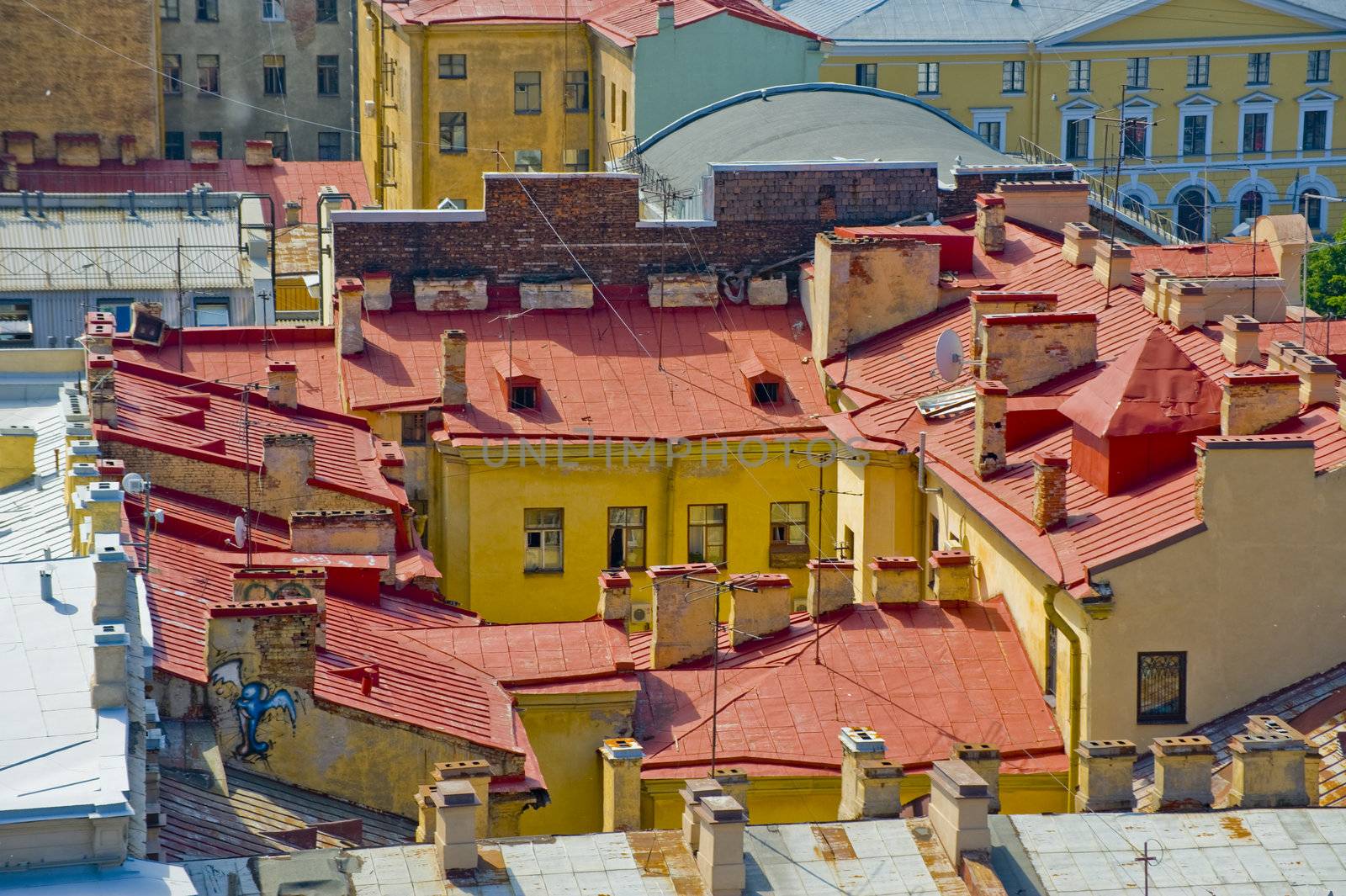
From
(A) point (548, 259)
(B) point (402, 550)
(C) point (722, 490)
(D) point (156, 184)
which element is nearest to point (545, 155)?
(D) point (156, 184)

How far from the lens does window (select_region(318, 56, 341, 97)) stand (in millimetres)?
94688

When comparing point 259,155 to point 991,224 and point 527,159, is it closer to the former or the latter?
point 527,159

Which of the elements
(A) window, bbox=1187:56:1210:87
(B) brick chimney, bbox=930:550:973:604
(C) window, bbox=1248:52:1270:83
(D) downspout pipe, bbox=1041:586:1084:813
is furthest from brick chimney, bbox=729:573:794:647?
(C) window, bbox=1248:52:1270:83

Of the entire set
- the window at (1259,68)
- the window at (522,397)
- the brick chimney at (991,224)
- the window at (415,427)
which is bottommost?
the window at (415,427)

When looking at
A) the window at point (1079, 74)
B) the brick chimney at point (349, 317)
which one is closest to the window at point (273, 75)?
the window at point (1079, 74)

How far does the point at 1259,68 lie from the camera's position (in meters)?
103

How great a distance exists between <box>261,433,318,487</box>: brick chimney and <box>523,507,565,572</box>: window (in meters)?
6.96

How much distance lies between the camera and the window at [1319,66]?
103 meters

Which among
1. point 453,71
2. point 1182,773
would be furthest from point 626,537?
point 453,71

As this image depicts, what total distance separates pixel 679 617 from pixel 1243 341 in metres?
10.1

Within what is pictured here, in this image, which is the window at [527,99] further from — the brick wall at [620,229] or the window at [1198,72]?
the window at [1198,72]

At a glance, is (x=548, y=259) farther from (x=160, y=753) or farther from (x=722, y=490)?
(x=160, y=753)

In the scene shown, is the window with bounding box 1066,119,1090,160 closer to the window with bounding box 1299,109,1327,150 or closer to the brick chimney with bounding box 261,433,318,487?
the window with bounding box 1299,109,1327,150

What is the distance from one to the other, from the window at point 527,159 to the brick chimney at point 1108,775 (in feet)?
152
